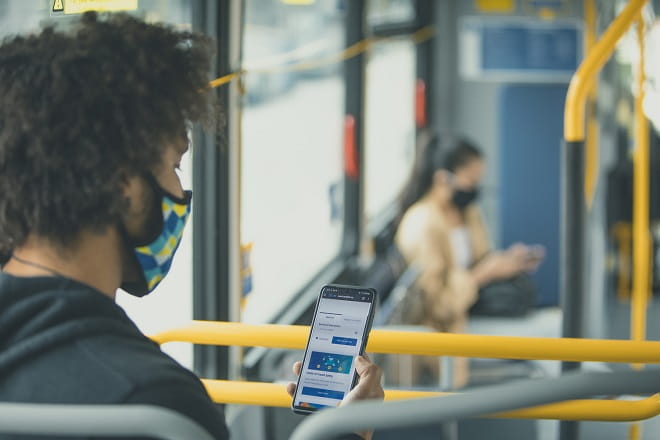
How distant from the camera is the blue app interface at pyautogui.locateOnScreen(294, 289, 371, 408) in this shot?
4.86ft

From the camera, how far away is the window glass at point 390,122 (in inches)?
243

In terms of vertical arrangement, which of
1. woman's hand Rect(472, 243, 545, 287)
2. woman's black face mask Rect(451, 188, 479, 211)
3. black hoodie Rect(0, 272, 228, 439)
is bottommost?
woman's hand Rect(472, 243, 545, 287)

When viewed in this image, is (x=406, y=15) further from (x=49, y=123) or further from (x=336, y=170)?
(x=49, y=123)

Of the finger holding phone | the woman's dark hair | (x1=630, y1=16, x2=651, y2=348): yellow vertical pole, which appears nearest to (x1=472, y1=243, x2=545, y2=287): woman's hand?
the woman's dark hair

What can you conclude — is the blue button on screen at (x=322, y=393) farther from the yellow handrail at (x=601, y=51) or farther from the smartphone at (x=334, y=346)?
the yellow handrail at (x=601, y=51)

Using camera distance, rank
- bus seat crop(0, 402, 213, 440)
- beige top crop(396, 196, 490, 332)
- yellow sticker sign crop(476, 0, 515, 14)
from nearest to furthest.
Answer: bus seat crop(0, 402, 213, 440) → beige top crop(396, 196, 490, 332) → yellow sticker sign crop(476, 0, 515, 14)

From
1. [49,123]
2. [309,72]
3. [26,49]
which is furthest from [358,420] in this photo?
[309,72]

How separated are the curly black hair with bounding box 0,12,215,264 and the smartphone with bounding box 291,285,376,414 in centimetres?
48

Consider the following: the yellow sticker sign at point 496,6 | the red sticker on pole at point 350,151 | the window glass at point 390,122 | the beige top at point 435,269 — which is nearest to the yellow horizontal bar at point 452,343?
the beige top at point 435,269

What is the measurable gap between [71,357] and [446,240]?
328 centimetres

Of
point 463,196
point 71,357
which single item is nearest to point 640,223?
point 463,196

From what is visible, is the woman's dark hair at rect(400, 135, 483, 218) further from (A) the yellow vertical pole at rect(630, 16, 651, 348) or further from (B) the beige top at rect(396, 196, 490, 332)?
(A) the yellow vertical pole at rect(630, 16, 651, 348)

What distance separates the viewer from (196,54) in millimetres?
1296

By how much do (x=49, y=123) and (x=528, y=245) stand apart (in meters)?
5.65
